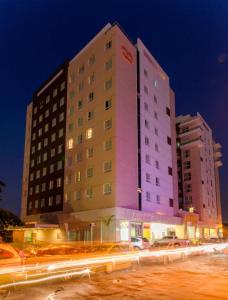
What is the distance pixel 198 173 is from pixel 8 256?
76883 mm

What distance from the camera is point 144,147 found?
53719 millimetres

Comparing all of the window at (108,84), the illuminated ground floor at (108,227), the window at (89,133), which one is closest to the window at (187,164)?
the illuminated ground floor at (108,227)

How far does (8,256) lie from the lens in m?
12.1

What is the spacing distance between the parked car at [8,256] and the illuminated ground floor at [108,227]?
31.2 metres

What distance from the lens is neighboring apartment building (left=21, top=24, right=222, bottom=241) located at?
47.2m

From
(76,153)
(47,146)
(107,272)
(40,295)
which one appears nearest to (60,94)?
(47,146)

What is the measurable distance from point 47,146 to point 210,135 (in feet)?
182

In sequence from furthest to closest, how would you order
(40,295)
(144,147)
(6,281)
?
(144,147) < (6,281) < (40,295)

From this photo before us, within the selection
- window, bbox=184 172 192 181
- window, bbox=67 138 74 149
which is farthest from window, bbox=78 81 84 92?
window, bbox=184 172 192 181

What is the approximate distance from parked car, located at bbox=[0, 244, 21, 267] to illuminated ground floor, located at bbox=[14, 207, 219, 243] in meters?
31.2

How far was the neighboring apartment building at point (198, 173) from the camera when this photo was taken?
274 feet

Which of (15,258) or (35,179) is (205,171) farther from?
(15,258)

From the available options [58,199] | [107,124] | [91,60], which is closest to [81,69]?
[91,60]

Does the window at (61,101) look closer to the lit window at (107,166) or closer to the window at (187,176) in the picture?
the lit window at (107,166)
